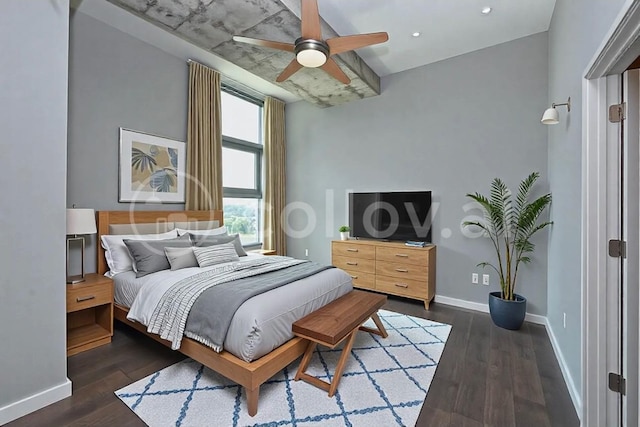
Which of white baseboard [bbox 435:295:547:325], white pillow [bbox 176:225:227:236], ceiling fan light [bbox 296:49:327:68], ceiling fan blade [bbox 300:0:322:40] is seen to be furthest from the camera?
white pillow [bbox 176:225:227:236]

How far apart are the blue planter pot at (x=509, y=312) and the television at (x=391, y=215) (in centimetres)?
115

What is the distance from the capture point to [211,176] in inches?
163

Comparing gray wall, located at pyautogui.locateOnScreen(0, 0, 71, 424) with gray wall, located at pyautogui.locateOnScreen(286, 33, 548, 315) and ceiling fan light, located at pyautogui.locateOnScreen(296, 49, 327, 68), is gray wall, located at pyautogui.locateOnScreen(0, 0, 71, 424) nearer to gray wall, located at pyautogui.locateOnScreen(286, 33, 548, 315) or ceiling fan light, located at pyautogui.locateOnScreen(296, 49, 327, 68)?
ceiling fan light, located at pyautogui.locateOnScreen(296, 49, 327, 68)

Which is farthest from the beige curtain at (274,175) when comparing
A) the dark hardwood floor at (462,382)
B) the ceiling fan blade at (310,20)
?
the ceiling fan blade at (310,20)

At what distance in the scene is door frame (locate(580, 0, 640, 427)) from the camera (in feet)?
5.19

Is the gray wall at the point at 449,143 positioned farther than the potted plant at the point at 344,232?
No

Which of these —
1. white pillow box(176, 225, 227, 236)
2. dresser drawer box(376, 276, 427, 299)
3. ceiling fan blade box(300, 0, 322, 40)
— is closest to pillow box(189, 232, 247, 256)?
white pillow box(176, 225, 227, 236)

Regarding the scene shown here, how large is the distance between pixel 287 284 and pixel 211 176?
7.97 ft

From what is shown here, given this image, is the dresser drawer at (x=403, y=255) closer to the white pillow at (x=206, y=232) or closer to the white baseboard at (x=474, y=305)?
the white baseboard at (x=474, y=305)

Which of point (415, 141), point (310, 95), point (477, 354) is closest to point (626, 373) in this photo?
point (477, 354)

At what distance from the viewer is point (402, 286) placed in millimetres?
3777

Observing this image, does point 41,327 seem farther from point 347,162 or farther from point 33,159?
point 347,162

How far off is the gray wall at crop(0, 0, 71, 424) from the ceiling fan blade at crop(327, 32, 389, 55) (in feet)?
5.96

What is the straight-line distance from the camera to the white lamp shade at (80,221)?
2494mm
